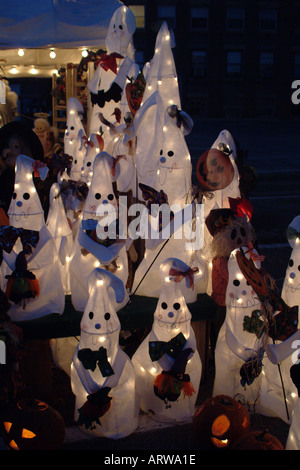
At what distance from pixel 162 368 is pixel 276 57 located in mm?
24908

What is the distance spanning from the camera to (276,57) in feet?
85.7

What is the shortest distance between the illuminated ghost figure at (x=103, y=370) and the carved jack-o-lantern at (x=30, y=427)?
0.69 ft

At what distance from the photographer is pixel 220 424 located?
11.5ft

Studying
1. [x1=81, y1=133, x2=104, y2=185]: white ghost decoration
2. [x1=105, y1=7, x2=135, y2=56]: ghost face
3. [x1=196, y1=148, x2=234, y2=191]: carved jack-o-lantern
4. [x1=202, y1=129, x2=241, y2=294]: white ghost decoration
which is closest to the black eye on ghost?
[x1=202, y1=129, x2=241, y2=294]: white ghost decoration

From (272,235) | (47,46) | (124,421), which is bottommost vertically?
(124,421)

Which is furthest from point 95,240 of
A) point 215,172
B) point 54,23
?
point 54,23

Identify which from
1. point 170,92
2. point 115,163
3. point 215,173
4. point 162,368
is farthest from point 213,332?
point 170,92

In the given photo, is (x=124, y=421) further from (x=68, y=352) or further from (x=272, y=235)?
(x=272, y=235)

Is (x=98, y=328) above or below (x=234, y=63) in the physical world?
below

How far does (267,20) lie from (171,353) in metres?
25.0

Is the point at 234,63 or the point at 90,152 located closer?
the point at 90,152

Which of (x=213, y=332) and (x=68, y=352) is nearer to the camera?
(x=68, y=352)

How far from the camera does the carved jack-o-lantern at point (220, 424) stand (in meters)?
3.50

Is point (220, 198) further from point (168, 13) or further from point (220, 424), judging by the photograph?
point (168, 13)
